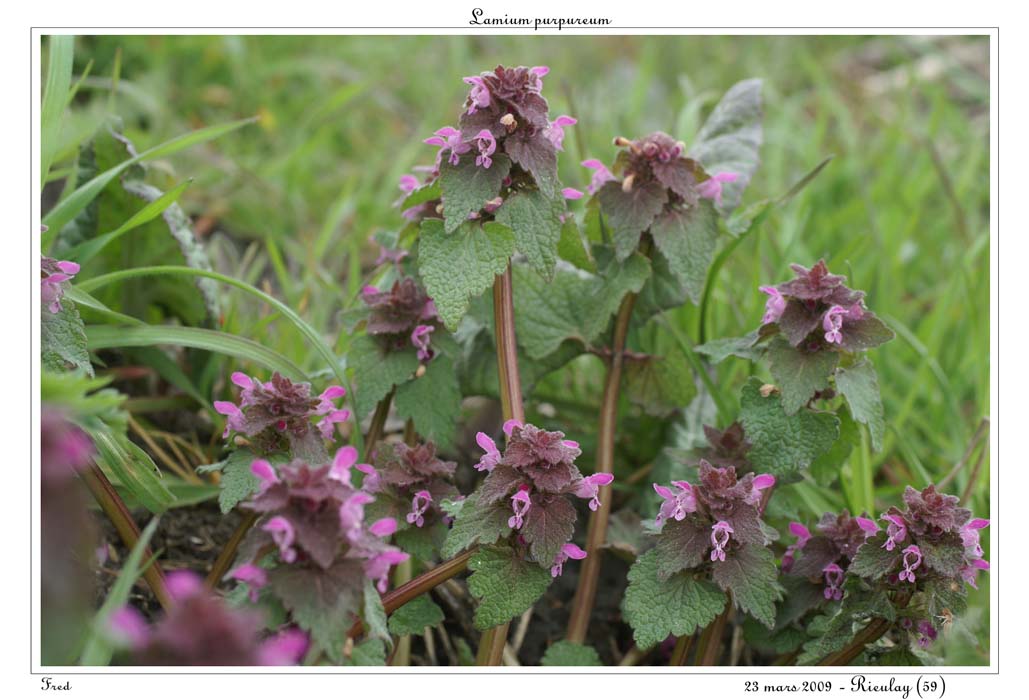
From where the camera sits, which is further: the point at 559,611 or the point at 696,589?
the point at 559,611

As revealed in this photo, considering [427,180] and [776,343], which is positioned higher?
[427,180]

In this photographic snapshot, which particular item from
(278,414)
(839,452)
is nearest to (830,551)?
(839,452)

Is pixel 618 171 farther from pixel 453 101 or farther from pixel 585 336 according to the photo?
pixel 453 101

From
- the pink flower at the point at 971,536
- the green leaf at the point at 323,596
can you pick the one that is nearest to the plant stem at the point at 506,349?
the green leaf at the point at 323,596

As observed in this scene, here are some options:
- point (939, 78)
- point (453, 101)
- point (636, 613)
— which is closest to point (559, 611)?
point (636, 613)

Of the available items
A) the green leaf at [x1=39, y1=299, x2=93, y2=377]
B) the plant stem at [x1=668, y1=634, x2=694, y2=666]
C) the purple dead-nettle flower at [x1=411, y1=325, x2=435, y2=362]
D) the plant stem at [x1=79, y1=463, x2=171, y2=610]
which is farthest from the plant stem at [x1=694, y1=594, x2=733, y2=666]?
the green leaf at [x1=39, y1=299, x2=93, y2=377]

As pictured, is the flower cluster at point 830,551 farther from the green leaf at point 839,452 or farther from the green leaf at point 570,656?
the green leaf at point 570,656
